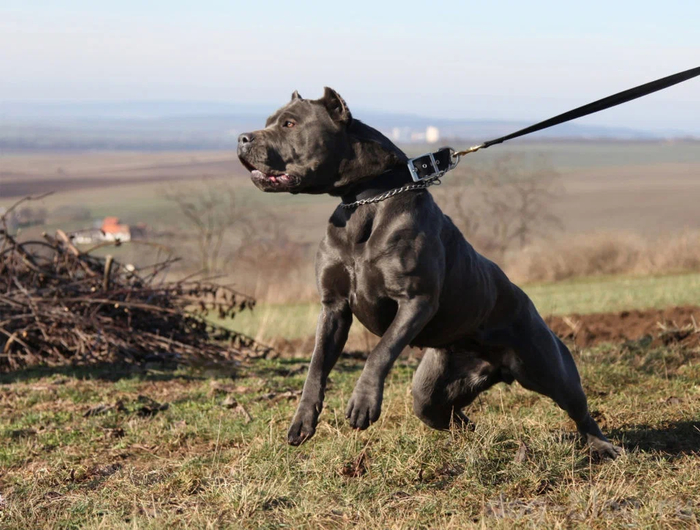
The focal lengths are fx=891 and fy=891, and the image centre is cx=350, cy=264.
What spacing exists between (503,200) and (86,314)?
130ft

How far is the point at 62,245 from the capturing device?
9594 mm

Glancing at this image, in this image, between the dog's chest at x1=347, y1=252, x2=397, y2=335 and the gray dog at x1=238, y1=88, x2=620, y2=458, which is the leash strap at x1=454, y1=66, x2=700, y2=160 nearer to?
the gray dog at x1=238, y1=88, x2=620, y2=458

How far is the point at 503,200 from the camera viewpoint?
153 ft

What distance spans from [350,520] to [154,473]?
146 cm

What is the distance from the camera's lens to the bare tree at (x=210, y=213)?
37.9 meters

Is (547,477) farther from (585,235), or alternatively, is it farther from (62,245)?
(585,235)

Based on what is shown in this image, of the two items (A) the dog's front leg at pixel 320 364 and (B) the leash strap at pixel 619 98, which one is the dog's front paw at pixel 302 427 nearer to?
(A) the dog's front leg at pixel 320 364

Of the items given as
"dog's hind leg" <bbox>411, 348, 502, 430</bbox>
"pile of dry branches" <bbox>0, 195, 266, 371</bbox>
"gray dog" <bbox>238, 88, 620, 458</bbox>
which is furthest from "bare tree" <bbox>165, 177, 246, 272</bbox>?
"gray dog" <bbox>238, 88, 620, 458</bbox>

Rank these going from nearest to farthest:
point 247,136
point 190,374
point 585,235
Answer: point 247,136
point 190,374
point 585,235

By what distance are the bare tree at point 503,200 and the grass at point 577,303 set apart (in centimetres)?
2122

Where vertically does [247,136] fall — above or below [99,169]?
above

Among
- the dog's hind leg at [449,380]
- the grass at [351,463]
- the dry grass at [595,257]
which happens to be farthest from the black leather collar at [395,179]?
the dry grass at [595,257]

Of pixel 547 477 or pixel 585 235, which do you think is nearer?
pixel 547 477

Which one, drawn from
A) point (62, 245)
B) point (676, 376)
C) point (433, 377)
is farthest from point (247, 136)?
point (62, 245)
